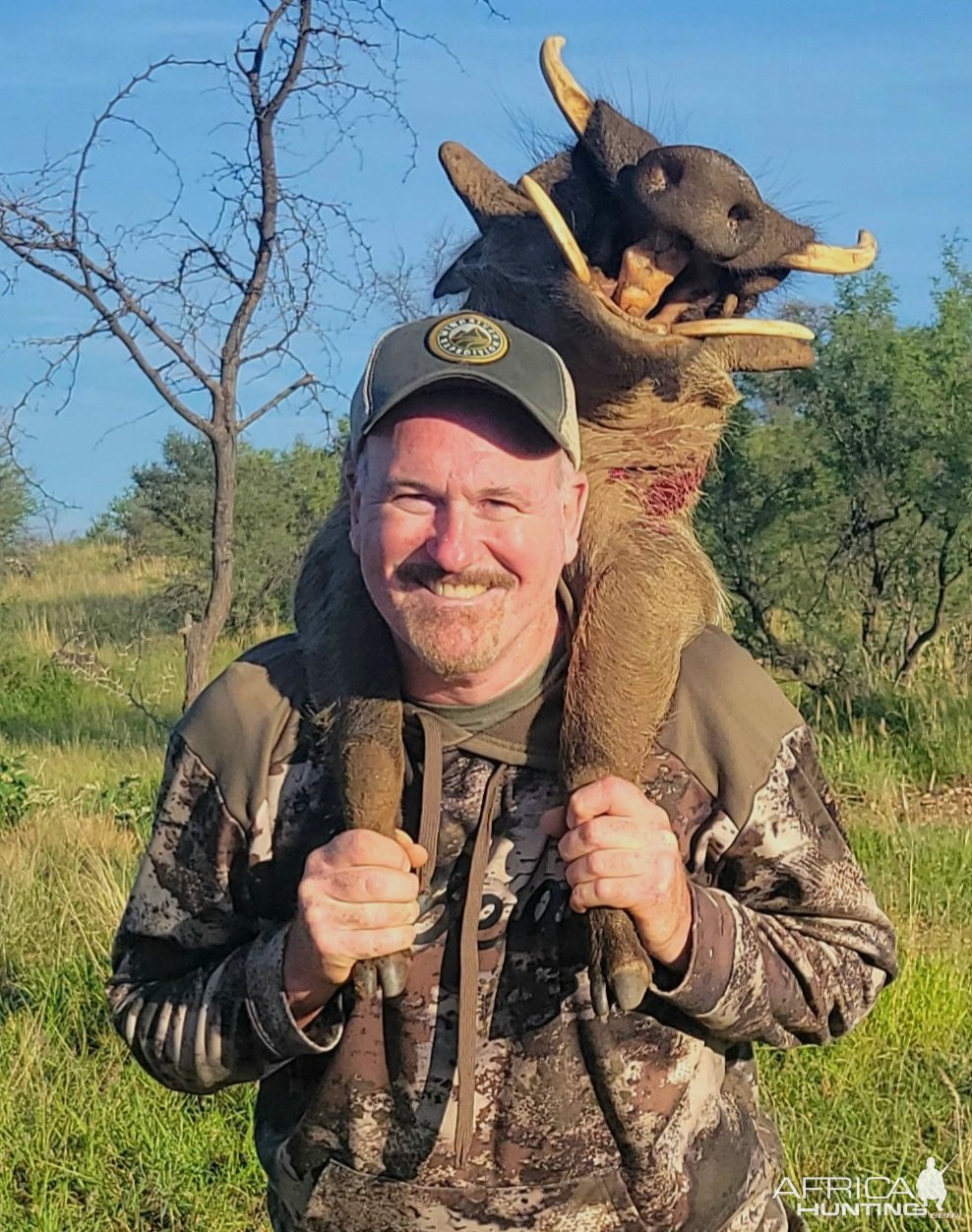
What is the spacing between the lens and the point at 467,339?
7.29 ft

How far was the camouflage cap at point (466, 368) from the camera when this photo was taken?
2.18m

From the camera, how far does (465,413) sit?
2.23 m

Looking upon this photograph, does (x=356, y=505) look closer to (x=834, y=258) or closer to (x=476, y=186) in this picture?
(x=834, y=258)

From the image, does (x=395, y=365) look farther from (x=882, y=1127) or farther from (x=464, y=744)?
(x=882, y=1127)

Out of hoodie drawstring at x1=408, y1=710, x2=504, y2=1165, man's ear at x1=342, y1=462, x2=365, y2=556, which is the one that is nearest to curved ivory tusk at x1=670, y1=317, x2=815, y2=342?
man's ear at x1=342, y1=462, x2=365, y2=556

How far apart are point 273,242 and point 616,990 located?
4.33 m

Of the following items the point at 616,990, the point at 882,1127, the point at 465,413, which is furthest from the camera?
the point at 882,1127

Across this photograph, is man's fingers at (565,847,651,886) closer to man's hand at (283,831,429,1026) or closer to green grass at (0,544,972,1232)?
man's hand at (283,831,429,1026)

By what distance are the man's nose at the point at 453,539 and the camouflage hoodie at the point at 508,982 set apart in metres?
0.29

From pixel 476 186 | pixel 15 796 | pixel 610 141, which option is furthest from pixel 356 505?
pixel 15 796

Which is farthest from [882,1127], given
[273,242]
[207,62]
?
[207,62]

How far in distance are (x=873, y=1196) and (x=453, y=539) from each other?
94.0 inches

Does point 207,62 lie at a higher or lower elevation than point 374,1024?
higher

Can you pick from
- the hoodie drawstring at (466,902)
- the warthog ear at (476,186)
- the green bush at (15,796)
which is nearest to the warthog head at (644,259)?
the warthog ear at (476,186)
